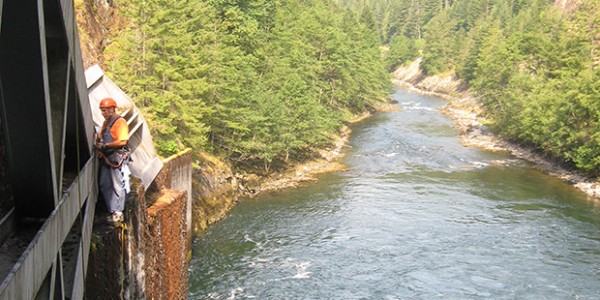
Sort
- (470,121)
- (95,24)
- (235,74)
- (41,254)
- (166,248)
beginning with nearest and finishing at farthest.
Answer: (41,254), (166,248), (95,24), (235,74), (470,121)

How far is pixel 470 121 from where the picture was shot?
62.0 meters

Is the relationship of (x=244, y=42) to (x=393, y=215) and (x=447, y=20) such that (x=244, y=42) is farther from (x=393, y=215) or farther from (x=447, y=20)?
(x=447, y=20)

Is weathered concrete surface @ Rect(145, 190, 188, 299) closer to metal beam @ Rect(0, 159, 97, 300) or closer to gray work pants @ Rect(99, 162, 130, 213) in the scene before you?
gray work pants @ Rect(99, 162, 130, 213)

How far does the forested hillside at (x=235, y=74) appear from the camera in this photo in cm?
2716

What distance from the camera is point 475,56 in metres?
87.2

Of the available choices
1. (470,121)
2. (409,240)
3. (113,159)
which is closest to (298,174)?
(409,240)

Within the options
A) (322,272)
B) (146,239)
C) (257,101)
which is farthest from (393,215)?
(146,239)

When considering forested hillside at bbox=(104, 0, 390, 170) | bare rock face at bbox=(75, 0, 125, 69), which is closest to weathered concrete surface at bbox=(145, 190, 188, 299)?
forested hillside at bbox=(104, 0, 390, 170)

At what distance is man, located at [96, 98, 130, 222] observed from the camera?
27.6ft

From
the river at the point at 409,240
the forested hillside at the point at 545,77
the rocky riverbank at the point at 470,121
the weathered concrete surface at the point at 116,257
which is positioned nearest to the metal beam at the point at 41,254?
the weathered concrete surface at the point at 116,257

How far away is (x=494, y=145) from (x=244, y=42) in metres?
25.4

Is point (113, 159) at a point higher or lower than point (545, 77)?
higher

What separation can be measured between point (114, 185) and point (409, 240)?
1983 cm

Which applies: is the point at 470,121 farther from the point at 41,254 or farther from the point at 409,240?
the point at 41,254
